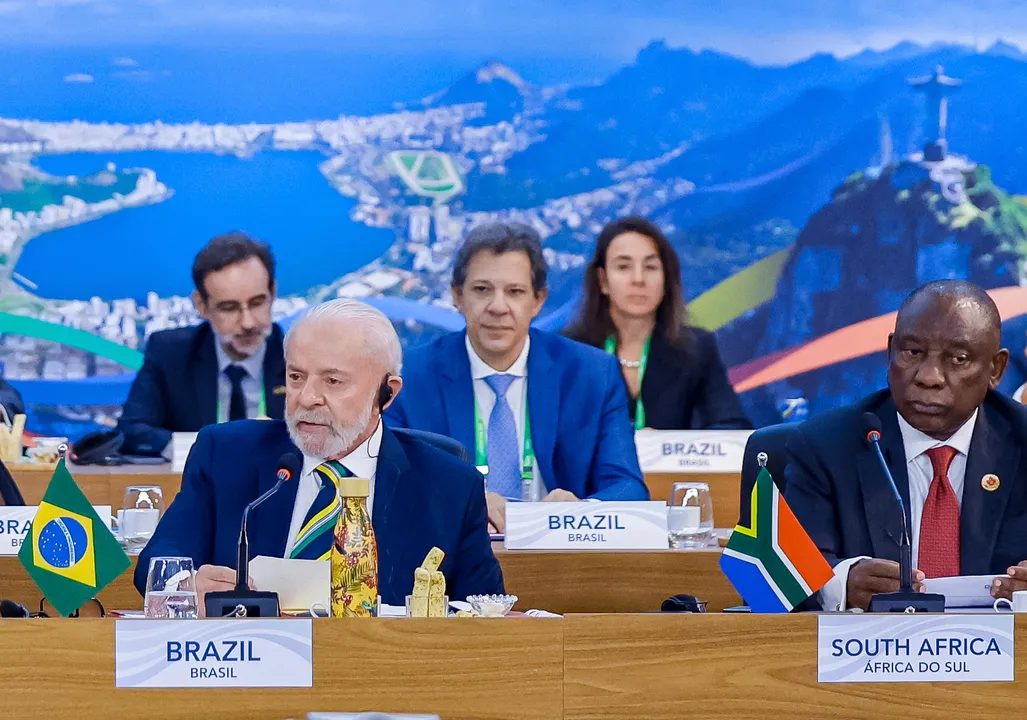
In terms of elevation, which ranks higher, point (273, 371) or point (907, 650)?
point (273, 371)

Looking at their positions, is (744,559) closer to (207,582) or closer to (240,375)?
(207,582)

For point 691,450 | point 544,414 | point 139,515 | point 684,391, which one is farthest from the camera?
point 684,391

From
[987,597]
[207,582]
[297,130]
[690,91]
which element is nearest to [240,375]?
[297,130]

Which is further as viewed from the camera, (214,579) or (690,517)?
(690,517)

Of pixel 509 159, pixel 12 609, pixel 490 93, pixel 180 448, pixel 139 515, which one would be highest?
pixel 490 93

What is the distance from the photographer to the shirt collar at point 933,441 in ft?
11.5

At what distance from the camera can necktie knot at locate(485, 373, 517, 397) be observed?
15.7 ft

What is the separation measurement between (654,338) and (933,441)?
2553 millimetres

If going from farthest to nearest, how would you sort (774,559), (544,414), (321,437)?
(544,414) < (321,437) < (774,559)

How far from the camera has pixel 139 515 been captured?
394cm

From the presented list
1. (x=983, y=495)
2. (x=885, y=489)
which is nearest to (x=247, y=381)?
(x=885, y=489)

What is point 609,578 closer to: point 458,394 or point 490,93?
point 458,394

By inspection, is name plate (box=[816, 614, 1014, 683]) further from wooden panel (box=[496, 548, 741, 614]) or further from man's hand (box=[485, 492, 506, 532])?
man's hand (box=[485, 492, 506, 532])

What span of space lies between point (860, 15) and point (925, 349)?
14.0 feet
